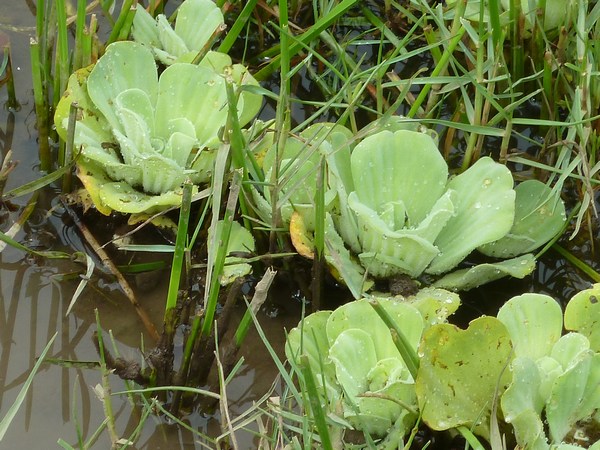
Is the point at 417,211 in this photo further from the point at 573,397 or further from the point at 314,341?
the point at 573,397

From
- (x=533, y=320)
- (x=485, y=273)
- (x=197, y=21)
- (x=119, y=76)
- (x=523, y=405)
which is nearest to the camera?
(x=523, y=405)

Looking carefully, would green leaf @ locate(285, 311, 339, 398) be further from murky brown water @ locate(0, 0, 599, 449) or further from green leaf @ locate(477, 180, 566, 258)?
green leaf @ locate(477, 180, 566, 258)

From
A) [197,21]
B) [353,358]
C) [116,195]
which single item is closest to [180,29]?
[197,21]

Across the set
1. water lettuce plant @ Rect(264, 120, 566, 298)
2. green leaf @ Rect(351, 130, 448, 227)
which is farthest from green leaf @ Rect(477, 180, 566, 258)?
green leaf @ Rect(351, 130, 448, 227)

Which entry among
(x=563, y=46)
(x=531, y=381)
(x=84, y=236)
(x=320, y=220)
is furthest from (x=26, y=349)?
(x=563, y=46)

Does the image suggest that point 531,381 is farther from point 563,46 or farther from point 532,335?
point 563,46

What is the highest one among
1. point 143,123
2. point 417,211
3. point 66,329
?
point 143,123

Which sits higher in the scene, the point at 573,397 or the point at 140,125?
the point at 140,125
